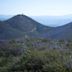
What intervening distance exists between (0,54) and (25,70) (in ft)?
16.2

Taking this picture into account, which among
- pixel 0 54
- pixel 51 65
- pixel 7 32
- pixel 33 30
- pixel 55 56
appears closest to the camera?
pixel 51 65

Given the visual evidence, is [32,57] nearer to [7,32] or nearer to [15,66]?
[15,66]

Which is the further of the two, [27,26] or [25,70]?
[27,26]

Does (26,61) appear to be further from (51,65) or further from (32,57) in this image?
(51,65)

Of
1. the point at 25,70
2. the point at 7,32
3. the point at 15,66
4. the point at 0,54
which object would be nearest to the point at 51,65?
the point at 25,70

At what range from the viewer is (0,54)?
13.2m

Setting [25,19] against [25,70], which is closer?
[25,70]

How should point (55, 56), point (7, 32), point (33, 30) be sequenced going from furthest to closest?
point (33, 30) < point (7, 32) < point (55, 56)

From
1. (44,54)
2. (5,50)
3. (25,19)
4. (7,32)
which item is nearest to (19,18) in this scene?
(25,19)

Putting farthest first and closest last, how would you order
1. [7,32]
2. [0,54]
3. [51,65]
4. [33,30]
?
[33,30] < [7,32] < [0,54] < [51,65]

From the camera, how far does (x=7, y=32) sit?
1884 inches

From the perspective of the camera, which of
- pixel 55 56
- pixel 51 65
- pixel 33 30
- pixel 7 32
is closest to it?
pixel 51 65

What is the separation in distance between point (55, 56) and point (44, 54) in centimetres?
44

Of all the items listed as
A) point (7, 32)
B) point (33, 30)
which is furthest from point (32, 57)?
point (33, 30)
